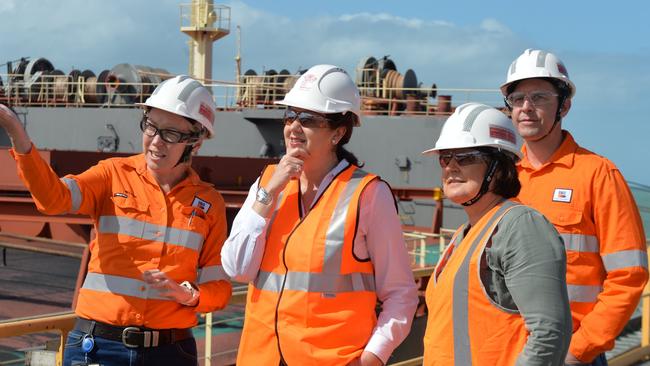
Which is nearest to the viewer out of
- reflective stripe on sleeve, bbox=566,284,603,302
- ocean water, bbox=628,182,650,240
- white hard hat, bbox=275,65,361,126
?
white hard hat, bbox=275,65,361,126

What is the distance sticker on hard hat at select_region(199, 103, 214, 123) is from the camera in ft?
10.4

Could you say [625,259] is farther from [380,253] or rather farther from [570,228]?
[380,253]

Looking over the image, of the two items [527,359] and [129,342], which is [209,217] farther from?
[527,359]

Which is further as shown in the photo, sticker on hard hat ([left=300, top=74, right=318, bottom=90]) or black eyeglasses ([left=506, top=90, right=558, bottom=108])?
black eyeglasses ([left=506, top=90, right=558, bottom=108])

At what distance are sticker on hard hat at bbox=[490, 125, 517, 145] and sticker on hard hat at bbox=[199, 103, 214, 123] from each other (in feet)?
4.29

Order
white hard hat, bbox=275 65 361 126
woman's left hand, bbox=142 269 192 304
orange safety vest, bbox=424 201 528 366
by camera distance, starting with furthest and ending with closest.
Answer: woman's left hand, bbox=142 269 192 304 → white hard hat, bbox=275 65 361 126 → orange safety vest, bbox=424 201 528 366

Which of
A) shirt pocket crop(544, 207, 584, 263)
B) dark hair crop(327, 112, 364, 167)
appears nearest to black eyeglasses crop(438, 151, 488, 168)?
dark hair crop(327, 112, 364, 167)

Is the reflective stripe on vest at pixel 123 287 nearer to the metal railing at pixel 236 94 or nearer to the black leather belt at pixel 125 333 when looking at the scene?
the black leather belt at pixel 125 333

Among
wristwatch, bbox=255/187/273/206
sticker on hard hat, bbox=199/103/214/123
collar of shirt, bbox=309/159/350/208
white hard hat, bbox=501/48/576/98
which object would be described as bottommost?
wristwatch, bbox=255/187/273/206

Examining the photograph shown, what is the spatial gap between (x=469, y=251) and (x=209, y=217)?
1.29 meters

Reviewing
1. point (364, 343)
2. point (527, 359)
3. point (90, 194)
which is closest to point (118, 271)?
point (90, 194)

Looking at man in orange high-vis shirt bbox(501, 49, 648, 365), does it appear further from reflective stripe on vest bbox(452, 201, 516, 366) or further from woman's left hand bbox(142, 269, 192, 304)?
woman's left hand bbox(142, 269, 192, 304)

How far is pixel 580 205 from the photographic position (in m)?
3.07

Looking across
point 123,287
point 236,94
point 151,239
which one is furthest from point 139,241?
point 236,94
